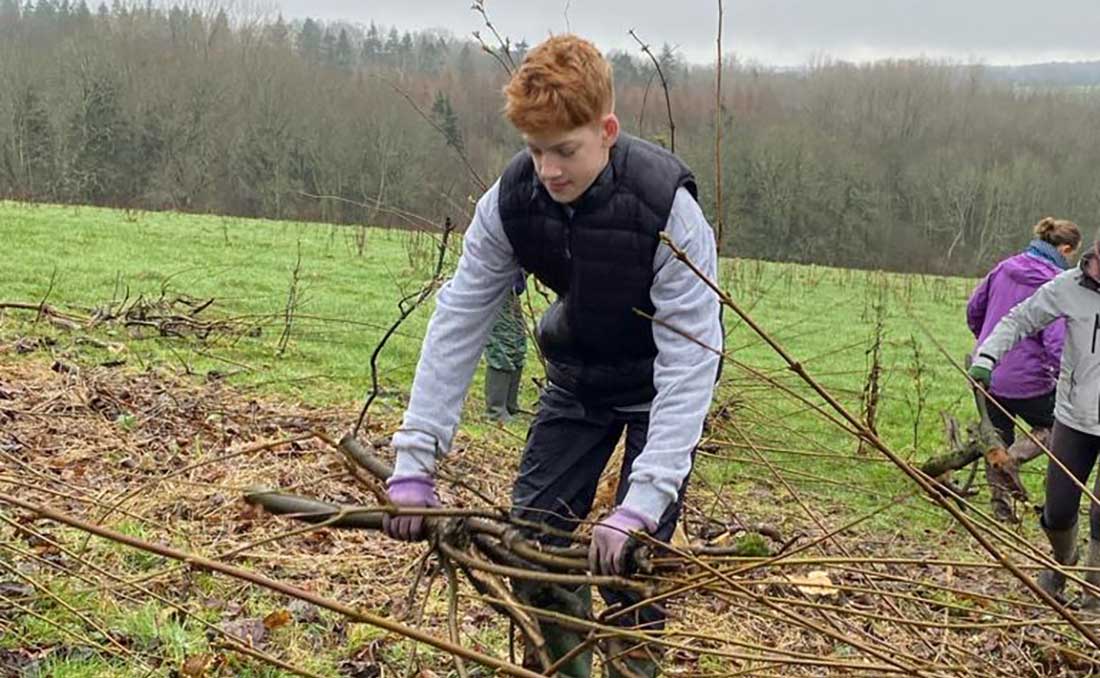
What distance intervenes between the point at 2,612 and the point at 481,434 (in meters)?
3.97

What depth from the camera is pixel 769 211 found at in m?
36.4

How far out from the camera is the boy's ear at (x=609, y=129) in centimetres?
219

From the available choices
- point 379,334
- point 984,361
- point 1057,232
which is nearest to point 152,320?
point 379,334

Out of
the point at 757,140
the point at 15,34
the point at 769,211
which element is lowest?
the point at 769,211

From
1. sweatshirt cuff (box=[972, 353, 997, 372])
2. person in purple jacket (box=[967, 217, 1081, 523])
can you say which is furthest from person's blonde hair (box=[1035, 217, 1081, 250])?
sweatshirt cuff (box=[972, 353, 997, 372])

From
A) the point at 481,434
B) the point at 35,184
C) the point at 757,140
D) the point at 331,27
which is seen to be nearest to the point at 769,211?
the point at 757,140

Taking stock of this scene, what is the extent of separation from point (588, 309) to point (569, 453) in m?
0.48

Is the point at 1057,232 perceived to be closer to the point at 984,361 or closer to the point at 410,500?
the point at 984,361

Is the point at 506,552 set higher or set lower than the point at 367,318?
higher

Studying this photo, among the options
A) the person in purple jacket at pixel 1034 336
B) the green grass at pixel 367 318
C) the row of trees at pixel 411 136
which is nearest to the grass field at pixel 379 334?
the green grass at pixel 367 318

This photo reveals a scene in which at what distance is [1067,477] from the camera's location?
14.7 ft

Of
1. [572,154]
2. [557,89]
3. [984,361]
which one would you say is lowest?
[984,361]

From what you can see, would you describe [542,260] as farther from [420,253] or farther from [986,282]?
[420,253]

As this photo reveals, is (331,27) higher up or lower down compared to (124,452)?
higher up
